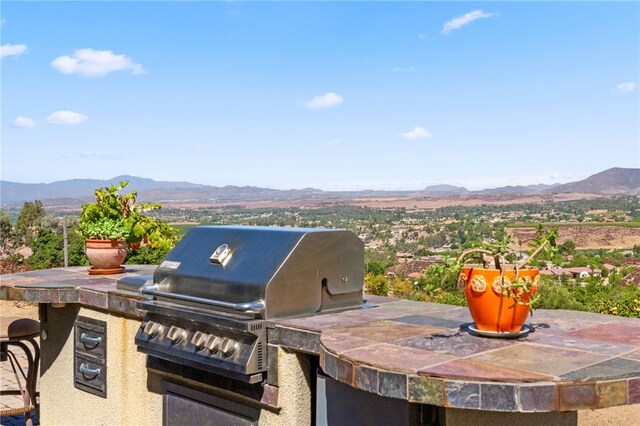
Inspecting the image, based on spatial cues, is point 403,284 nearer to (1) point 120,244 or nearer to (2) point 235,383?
(1) point 120,244

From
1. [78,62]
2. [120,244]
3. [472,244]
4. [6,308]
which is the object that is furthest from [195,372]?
[78,62]

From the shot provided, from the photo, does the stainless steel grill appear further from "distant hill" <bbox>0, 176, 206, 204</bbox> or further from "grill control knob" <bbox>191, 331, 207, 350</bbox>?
"distant hill" <bbox>0, 176, 206, 204</bbox>

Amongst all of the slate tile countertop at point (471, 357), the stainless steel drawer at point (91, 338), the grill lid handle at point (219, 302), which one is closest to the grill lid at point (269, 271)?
the grill lid handle at point (219, 302)

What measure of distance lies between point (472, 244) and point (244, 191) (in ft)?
189

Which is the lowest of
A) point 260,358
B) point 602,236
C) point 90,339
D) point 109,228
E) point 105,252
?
point 602,236

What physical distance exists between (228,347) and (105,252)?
8.44ft

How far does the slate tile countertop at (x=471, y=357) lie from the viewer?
2139 millimetres

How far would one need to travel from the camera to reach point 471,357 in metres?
2.48

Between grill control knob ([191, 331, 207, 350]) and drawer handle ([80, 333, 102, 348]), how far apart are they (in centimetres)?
154

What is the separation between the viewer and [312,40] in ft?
76.8

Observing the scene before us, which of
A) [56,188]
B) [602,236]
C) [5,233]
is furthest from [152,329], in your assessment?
[56,188]

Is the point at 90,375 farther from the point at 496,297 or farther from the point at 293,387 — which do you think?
the point at 496,297

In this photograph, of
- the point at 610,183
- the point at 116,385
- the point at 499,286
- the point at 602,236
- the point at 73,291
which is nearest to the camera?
the point at 499,286

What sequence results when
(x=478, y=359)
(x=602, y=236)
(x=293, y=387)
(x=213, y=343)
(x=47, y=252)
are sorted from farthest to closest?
(x=602, y=236), (x=47, y=252), (x=213, y=343), (x=293, y=387), (x=478, y=359)
